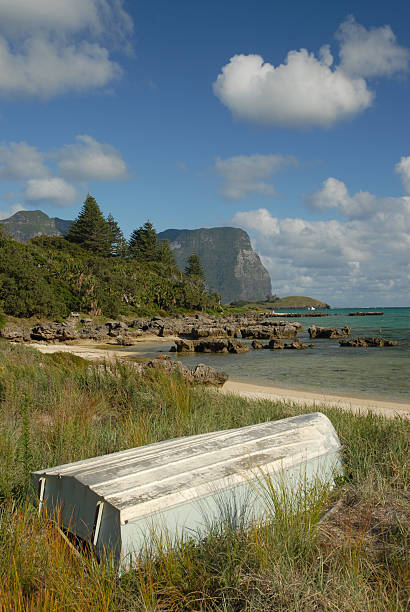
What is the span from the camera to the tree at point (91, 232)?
2876 inches

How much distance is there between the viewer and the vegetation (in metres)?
36.0

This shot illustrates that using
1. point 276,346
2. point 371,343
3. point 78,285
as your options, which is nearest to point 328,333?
point 371,343

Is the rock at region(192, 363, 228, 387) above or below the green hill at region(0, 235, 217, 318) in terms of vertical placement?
below

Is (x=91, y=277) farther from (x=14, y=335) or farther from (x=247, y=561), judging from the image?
(x=247, y=561)

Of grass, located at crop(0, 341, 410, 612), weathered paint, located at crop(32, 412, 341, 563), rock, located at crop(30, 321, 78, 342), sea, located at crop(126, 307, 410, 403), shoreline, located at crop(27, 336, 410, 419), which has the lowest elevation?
sea, located at crop(126, 307, 410, 403)

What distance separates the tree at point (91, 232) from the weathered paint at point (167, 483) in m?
72.4

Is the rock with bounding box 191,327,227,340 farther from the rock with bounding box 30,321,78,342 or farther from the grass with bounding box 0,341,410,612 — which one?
the grass with bounding box 0,341,410,612

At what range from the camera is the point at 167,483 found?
2.65m

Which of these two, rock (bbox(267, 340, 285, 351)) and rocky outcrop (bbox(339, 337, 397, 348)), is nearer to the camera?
rock (bbox(267, 340, 285, 351))

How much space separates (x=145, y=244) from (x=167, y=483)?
3431 inches

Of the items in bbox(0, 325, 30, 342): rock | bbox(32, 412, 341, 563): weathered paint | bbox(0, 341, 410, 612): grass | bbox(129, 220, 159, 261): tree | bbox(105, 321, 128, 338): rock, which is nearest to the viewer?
bbox(0, 341, 410, 612): grass

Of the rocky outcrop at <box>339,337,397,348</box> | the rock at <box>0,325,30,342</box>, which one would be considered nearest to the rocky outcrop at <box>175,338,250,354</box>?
the rocky outcrop at <box>339,337,397,348</box>

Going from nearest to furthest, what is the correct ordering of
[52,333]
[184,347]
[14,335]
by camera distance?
1. [14,335]
2. [184,347]
3. [52,333]

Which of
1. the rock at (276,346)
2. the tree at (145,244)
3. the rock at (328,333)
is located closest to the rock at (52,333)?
the rock at (276,346)
